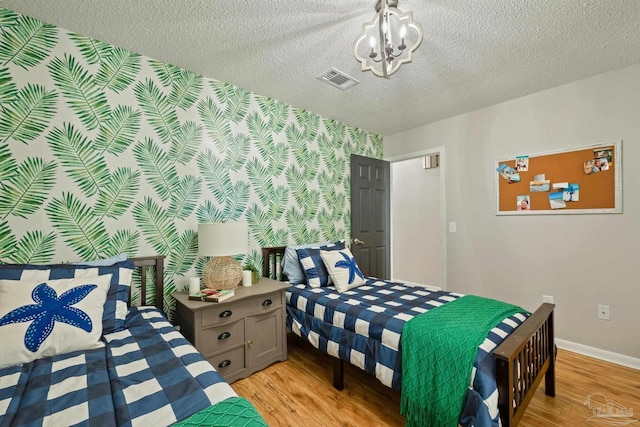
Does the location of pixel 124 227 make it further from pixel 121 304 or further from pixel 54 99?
pixel 54 99

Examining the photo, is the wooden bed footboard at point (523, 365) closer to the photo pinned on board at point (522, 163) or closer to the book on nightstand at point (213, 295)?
the photo pinned on board at point (522, 163)

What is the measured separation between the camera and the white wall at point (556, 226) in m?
2.36

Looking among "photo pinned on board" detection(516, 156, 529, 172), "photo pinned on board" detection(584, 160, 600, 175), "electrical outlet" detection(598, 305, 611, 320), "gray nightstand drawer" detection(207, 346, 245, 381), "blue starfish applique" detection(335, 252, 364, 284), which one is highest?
"photo pinned on board" detection(516, 156, 529, 172)

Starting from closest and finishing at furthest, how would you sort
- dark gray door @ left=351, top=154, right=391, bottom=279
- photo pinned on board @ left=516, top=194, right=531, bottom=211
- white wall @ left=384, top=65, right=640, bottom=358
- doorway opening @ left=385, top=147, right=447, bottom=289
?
1. white wall @ left=384, top=65, right=640, bottom=358
2. photo pinned on board @ left=516, top=194, right=531, bottom=211
3. dark gray door @ left=351, top=154, right=391, bottom=279
4. doorway opening @ left=385, top=147, right=447, bottom=289

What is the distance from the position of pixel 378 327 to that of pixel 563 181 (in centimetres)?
232

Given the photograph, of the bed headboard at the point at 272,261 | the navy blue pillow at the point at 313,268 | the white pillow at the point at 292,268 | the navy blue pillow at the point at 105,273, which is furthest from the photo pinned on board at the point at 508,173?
the navy blue pillow at the point at 105,273

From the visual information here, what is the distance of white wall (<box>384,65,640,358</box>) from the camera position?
236 centimetres

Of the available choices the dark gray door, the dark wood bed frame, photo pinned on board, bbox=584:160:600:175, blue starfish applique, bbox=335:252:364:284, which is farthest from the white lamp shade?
photo pinned on board, bbox=584:160:600:175

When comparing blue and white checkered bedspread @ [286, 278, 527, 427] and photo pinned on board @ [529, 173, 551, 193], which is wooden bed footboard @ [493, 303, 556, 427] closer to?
blue and white checkered bedspread @ [286, 278, 527, 427]

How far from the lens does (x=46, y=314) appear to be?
1.34m

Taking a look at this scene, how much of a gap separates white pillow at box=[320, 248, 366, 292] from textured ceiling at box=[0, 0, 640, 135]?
158 cm

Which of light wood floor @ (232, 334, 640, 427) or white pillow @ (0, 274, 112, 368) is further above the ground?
white pillow @ (0, 274, 112, 368)

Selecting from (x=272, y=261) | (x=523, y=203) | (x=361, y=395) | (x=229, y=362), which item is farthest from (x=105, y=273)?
(x=523, y=203)

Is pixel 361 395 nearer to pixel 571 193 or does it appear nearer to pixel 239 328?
pixel 239 328
